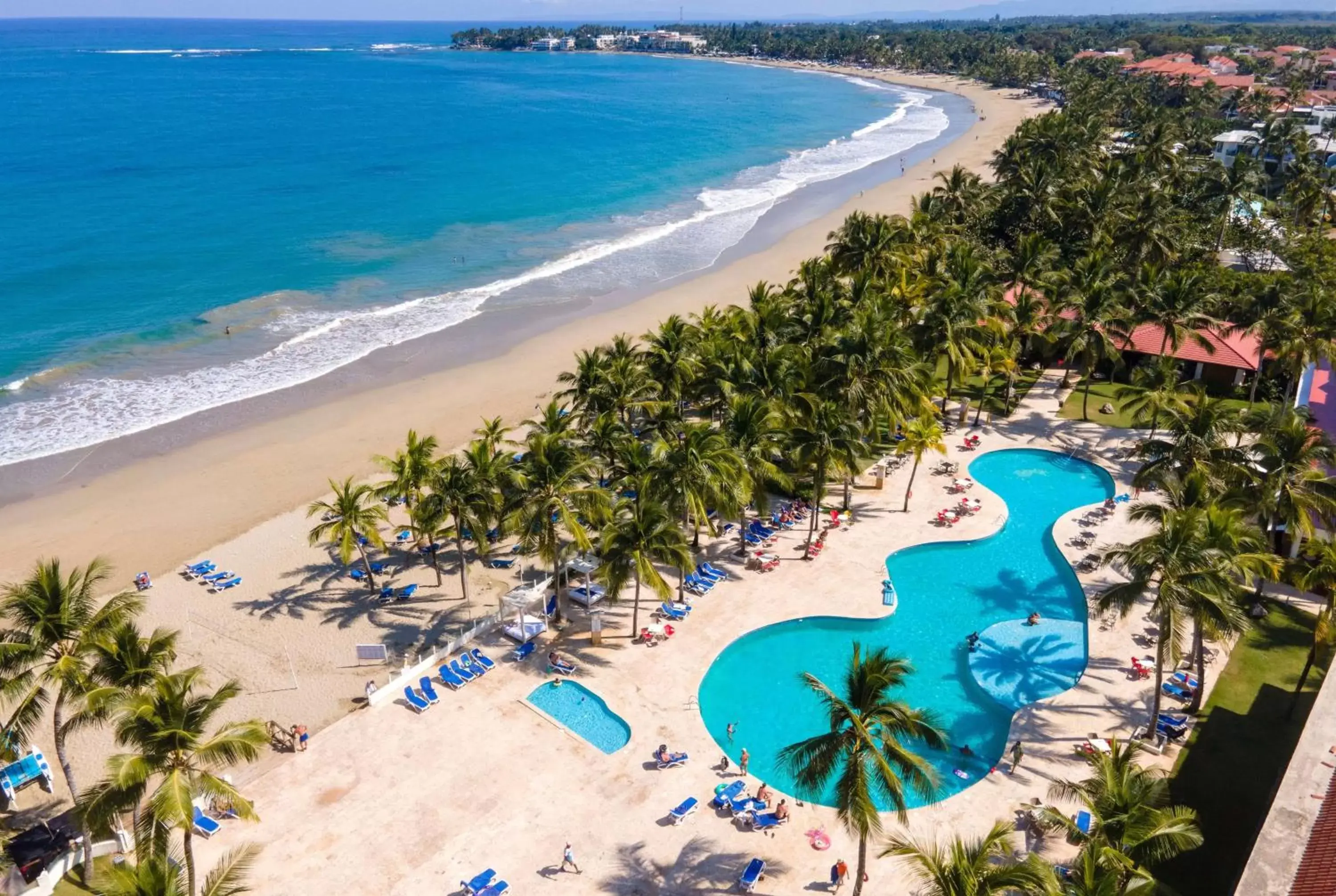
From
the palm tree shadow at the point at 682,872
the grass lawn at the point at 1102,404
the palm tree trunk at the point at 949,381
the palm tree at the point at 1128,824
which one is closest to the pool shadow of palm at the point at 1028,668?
the palm tree at the point at 1128,824

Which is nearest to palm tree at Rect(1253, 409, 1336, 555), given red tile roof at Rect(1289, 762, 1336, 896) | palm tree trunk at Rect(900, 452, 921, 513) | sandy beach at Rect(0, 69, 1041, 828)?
red tile roof at Rect(1289, 762, 1336, 896)

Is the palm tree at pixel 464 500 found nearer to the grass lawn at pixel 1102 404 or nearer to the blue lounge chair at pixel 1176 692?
the blue lounge chair at pixel 1176 692

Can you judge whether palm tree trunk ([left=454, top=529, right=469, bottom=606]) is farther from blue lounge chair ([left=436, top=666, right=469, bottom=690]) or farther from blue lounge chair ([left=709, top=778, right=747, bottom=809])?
blue lounge chair ([left=709, top=778, right=747, bottom=809])

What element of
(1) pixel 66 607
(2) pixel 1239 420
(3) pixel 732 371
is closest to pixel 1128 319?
(2) pixel 1239 420

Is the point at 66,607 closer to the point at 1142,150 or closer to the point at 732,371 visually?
the point at 732,371

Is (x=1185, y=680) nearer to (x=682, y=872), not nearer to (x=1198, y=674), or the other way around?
(x=1198, y=674)

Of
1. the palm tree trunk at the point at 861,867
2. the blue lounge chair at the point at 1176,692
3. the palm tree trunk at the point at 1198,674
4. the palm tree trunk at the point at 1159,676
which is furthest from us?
the blue lounge chair at the point at 1176,692

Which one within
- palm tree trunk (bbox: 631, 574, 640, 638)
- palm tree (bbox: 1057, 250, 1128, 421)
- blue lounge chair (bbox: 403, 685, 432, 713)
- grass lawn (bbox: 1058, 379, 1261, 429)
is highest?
palm tree (bbox: 1057, 250, 1128, 421)
